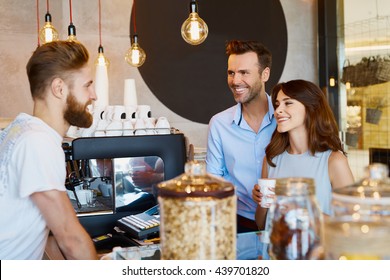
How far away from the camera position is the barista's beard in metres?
1.77

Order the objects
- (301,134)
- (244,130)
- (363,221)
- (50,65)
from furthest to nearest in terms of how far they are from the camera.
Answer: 1. (244,130)
2. (301,134)
3. (50,65)
4. (363,221)

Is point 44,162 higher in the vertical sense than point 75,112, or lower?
lower

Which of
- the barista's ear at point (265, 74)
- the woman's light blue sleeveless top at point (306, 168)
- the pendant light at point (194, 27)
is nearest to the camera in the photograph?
the woman's light blue sleeveless top at point (306, 168)

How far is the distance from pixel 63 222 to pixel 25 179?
170 mm

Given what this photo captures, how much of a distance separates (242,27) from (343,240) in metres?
4.91

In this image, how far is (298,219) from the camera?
0.96 metres

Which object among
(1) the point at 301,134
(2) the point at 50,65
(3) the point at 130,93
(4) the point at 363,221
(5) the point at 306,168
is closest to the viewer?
(4) the point at 363,221

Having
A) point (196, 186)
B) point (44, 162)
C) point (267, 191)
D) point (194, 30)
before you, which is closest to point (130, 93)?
point (194, 30)

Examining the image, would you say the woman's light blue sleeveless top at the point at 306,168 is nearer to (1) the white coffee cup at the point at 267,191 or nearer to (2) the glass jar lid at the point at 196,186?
(1) the white coffee cup at the point at 267,191

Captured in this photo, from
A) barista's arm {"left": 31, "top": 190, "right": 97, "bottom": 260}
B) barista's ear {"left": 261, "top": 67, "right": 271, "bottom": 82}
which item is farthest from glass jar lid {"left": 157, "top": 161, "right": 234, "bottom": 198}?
barista's ear {"left": 261, "top": 67, "right": 271, "bottom": 82}

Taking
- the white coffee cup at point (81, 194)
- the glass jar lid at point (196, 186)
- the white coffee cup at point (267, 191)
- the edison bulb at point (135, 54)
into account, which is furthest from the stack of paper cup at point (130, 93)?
the glass jar lid at point (196, 186)

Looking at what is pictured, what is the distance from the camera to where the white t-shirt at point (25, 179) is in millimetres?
1521

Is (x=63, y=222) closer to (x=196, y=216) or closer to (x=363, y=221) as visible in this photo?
(x=196, y=216)

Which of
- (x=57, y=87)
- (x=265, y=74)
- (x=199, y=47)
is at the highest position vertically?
(x=199, y=47)
